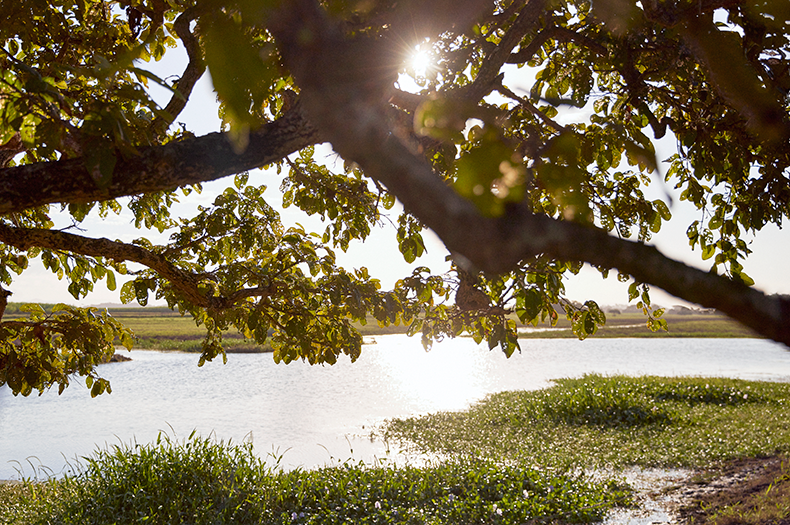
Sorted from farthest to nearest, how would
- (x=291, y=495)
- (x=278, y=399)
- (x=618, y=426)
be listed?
(x=278, y=399), (x=618, y=426), (x=291, y=495)

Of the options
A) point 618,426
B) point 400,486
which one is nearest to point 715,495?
point 400,486

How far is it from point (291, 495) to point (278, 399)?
1148cm

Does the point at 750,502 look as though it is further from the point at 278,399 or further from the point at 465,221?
the point at 278,399

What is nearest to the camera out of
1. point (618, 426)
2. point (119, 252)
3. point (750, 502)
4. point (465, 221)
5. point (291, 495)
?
point (465, 221)

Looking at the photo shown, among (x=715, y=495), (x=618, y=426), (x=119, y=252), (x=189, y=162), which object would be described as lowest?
(x=618, y=426)

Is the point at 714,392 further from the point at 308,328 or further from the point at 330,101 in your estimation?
the point at 330,101

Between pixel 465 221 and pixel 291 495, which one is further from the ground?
pixel 465 221

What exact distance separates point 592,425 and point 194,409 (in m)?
11.7

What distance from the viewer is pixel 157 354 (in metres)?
31.9

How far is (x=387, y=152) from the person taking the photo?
25.2 inches

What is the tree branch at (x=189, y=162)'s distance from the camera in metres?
1.54

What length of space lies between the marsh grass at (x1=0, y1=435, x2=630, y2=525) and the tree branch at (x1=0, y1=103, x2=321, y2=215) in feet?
15.8

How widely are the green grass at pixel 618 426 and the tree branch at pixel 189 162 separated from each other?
770cm

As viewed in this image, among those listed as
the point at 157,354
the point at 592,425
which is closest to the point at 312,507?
the point at 592,425
